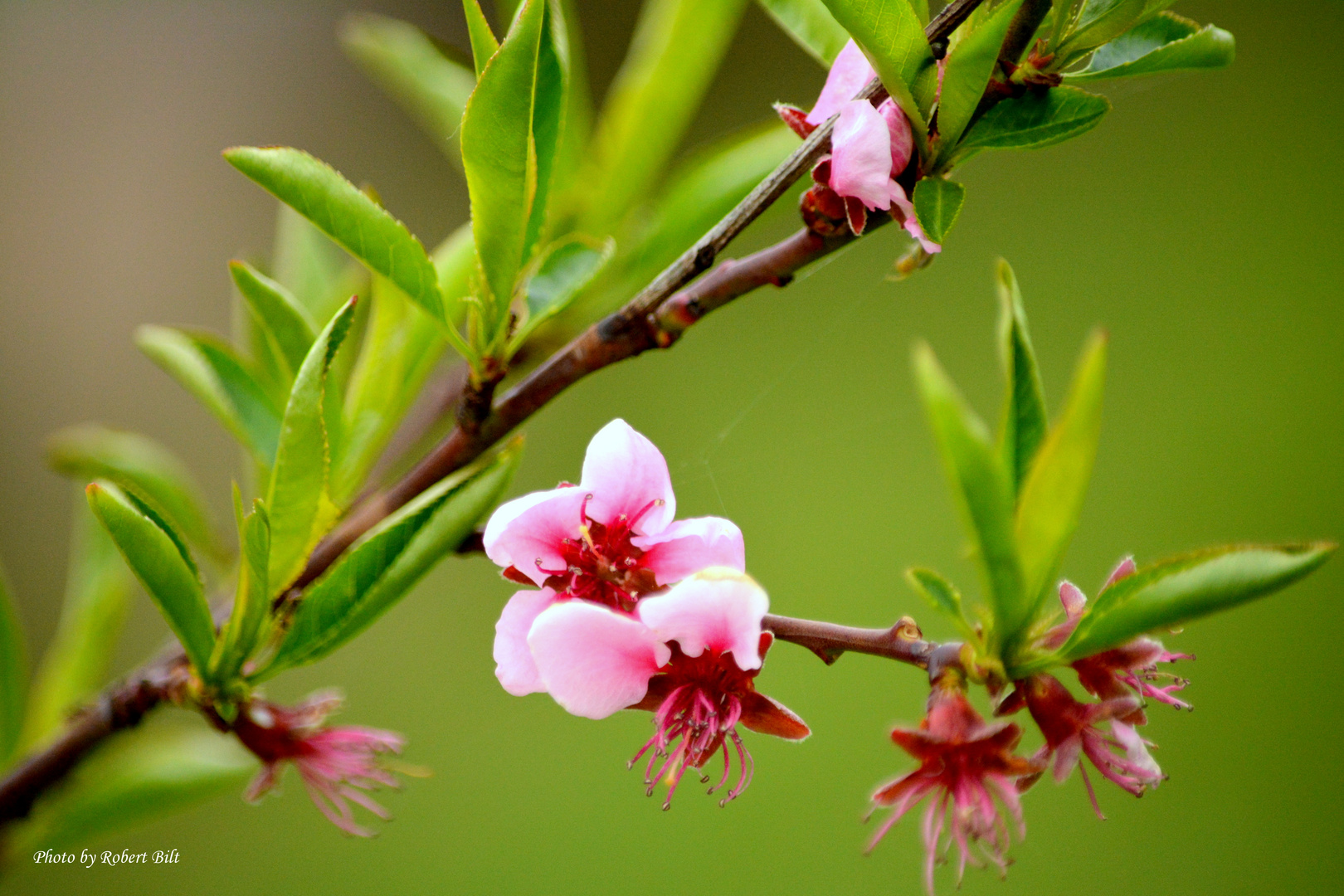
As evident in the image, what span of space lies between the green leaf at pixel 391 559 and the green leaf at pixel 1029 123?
10.9 inches

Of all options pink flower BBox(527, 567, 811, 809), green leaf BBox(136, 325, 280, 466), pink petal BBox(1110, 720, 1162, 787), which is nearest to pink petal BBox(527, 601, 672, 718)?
pink flower BBox(527, 567, 811, 809)

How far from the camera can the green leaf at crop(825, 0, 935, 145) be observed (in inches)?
14.9

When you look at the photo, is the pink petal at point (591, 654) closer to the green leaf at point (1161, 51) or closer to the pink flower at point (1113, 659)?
the pink flower at point (1113, 659)

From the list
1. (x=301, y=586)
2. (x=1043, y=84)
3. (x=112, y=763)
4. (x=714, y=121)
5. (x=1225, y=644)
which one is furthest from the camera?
(x=714, y=121)

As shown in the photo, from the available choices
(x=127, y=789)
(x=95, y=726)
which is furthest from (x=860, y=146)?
(x=127, y=789)

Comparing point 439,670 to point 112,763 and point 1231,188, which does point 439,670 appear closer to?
point 112,763

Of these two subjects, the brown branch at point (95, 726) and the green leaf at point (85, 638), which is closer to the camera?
the brown branch at point (95, 726)

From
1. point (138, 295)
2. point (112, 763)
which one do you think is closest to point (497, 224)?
point (112, 763)

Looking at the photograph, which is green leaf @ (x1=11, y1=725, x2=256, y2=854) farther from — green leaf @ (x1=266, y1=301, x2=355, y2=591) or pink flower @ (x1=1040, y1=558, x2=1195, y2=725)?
pink flower @ (x1=1040, y1=558, x2=1195, y2=725)

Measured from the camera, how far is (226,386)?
1.99 feet

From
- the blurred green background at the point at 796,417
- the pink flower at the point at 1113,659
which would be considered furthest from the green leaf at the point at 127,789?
the blurred green background at the point at 796,417

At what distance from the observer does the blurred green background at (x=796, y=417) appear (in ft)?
6.55

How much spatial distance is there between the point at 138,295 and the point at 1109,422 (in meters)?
2.57

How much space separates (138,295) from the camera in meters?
2.35
